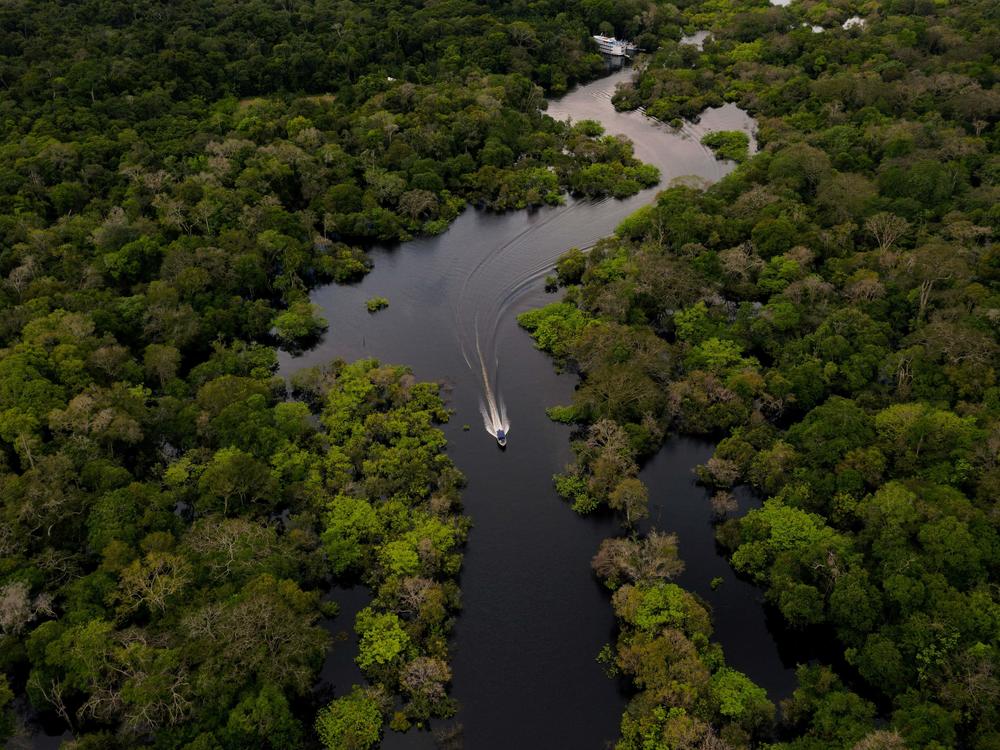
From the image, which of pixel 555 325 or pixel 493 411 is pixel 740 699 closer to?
pixel 493 411

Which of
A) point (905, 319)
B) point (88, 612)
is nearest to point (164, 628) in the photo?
point (88, 612)

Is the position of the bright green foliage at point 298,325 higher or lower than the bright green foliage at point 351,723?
higher

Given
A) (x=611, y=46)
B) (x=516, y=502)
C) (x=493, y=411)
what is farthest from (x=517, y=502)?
(x=611, y=46)

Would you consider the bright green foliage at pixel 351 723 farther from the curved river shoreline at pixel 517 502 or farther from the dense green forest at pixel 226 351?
the curved river shoreline at pixel 517 502

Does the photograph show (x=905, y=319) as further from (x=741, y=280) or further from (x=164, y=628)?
(x=164, y=628)

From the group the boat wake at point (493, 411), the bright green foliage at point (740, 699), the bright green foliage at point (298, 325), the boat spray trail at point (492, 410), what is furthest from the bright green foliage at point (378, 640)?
the bright green foliage at point (298, 325)

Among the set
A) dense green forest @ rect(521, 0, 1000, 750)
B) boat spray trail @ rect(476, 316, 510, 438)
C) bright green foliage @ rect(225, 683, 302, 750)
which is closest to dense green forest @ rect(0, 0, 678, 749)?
bright green foliage @ rect(225, 683, 302, 750)
